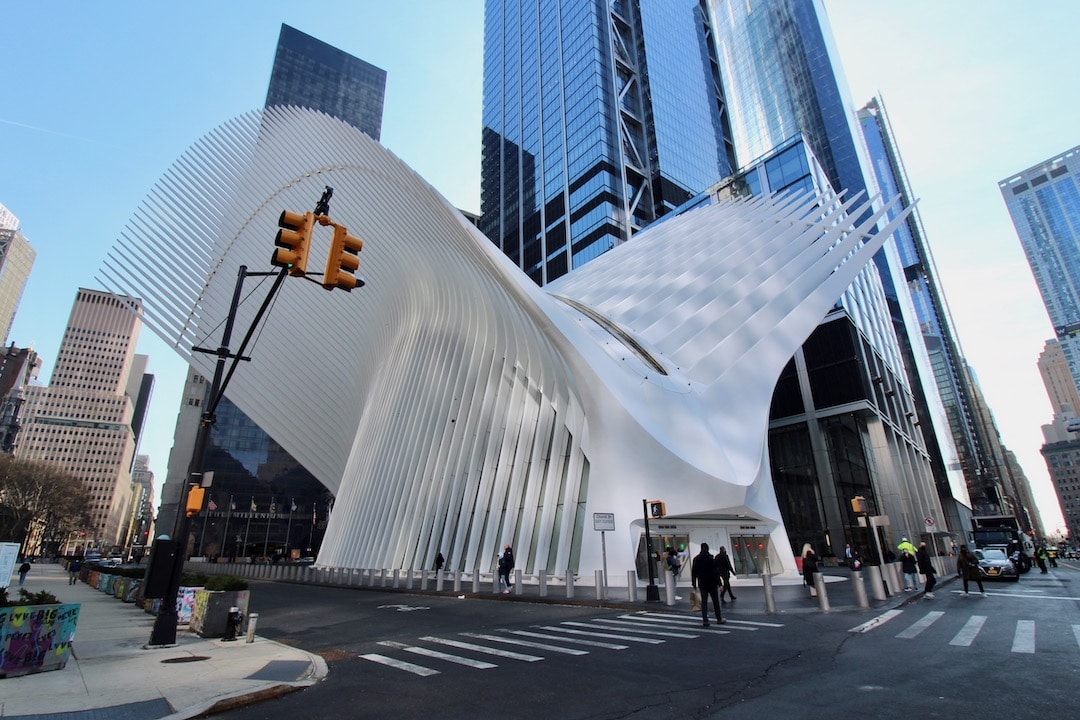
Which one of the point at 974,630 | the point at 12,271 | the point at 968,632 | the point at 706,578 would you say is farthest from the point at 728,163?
the point at 12,271

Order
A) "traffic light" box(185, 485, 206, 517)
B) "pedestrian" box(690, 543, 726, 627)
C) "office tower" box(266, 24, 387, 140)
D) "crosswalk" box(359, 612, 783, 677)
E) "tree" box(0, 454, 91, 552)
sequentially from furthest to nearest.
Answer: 1. "office tower" box(266, 24, 387, 140)
2. "tree" box(0, 454, 91, 552)
3. "pedestrian" box(690, 543, 726, 627)
4. "traffic light" box(185, 485, 206, 517)
5. "crosswalk" box(359, 612, 783, 677)

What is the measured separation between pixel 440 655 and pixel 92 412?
187571 mm

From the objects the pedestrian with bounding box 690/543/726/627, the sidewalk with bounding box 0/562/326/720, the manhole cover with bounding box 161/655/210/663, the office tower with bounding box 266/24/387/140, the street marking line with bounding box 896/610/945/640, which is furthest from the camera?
the office tower with bounding box 266/24/387/140

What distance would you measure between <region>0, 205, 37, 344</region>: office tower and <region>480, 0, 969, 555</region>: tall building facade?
14889 cm

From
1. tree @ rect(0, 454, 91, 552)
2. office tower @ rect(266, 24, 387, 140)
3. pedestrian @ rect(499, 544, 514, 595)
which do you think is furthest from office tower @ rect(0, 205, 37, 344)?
pedestrian @ rect(499, 544, 514, 595)

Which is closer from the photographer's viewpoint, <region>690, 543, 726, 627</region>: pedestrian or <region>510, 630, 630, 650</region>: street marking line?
<region>510, 630, 630, 650</region>: street marking line

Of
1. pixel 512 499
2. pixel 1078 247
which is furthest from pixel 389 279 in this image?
pixel 1078 247

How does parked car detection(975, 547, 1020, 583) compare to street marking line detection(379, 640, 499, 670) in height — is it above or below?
above

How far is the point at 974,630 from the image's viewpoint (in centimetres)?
975

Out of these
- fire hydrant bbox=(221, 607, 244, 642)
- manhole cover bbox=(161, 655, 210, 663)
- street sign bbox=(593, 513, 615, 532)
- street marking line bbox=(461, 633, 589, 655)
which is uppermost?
street sign bbox=(593, 513, 615, 532)

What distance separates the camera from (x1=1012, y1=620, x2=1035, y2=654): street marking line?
7897mm

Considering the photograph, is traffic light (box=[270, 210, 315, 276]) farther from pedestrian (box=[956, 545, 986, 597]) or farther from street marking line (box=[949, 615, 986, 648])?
pedestrian (box=[956, 545, 986, 597])

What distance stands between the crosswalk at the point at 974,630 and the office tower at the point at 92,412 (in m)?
161

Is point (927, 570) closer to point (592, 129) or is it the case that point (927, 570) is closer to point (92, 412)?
point (592, 129)
